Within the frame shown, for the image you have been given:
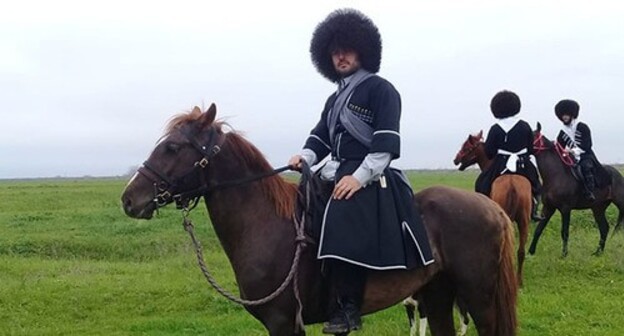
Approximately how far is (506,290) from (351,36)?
2349 mm

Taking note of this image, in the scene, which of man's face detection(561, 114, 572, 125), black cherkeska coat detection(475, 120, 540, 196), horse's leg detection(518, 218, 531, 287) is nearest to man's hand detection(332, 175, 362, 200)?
black cherkeska coat detection(475, 120, 540, 196)

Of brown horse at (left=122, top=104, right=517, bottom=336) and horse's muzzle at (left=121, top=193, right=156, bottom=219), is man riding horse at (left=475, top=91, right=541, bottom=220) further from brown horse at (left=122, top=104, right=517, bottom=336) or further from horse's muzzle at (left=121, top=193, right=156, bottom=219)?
horse's muzzle at (left=121, top=193, right=156, bottom=219)

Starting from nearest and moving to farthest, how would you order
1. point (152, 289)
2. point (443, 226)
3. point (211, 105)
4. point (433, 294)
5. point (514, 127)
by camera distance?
point (211, 105) → point (443, 226) → point (433, 294) → point (514, 127) → point (152, 289)

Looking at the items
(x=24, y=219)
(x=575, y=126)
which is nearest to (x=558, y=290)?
(x=575, y=126)

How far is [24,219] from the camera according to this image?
65.2 feet

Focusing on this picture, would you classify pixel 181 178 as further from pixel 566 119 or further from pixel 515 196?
pixel 566 119

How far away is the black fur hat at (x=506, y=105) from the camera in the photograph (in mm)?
8773

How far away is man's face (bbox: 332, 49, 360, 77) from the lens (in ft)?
15.7

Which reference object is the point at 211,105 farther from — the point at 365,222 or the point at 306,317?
the point at 306,317

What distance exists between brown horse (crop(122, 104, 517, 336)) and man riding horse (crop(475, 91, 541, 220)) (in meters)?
3.84

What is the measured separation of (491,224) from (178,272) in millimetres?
7999

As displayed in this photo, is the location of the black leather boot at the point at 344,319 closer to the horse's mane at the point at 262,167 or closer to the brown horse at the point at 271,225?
the brown horse at the point at 271,225

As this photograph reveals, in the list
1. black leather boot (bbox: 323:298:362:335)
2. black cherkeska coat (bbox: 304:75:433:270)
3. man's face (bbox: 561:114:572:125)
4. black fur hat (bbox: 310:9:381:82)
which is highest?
black fur hat (bbox: 310:9:381:82)

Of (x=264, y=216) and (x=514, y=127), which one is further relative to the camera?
(x=514, y=127)
